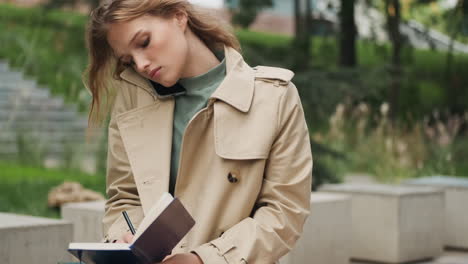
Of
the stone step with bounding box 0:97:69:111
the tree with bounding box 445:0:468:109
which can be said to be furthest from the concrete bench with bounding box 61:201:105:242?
the tree with bounding box 445:0:468:109

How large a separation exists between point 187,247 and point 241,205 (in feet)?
0.71

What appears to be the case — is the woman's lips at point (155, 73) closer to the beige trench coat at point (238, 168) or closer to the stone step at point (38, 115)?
the beige trench coat at point (238, 168)

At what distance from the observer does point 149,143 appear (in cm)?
302

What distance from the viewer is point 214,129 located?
2885mm

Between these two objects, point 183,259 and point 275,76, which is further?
point 275,76

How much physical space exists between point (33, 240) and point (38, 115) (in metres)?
8.99

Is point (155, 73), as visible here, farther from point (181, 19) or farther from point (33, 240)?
point (33, 240)

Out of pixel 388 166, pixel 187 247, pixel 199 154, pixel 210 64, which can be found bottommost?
pixel 388 166

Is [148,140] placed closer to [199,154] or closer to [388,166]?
[199,154]

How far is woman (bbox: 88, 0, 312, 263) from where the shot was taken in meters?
2.86

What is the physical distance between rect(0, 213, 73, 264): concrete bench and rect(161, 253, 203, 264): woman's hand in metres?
2.16

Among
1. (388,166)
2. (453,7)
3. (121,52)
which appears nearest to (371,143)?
(388,166)

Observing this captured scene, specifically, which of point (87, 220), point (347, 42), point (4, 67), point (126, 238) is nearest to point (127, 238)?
point (126, 238)

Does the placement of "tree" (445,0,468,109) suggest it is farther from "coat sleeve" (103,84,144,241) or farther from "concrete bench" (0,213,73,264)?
"coat sleeve" (103,84,144,241)
